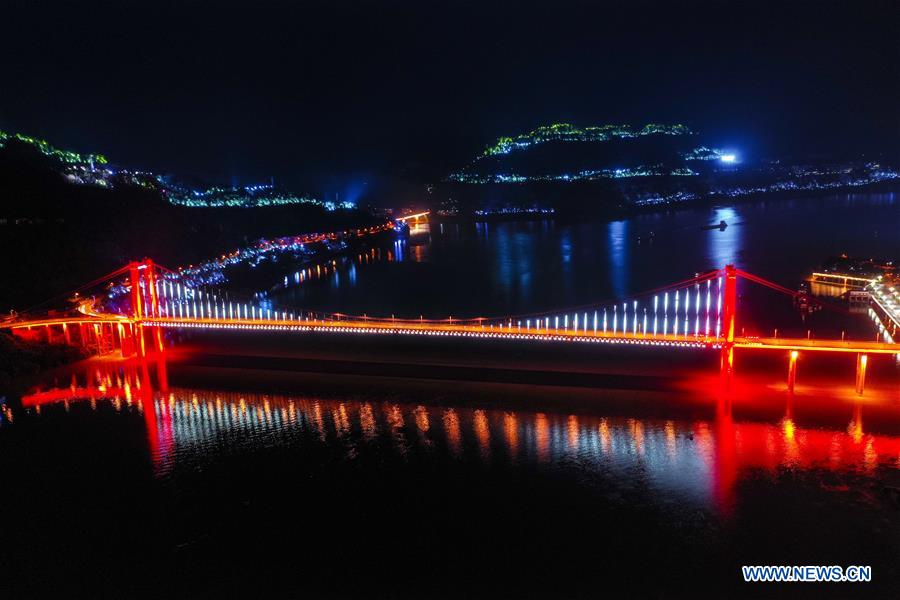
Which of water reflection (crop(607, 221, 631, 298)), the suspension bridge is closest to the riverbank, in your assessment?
the suspension bridge

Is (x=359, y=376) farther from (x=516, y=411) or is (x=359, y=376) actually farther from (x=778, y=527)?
(x=778, y=527)

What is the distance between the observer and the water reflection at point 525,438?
1132 cm

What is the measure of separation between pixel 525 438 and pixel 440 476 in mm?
2090

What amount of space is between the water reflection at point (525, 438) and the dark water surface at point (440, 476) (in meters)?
0.05

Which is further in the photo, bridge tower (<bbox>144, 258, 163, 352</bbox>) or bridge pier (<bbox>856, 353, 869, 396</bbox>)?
bridge tower (<bbox>144, 258, 163, 352</bbox>)

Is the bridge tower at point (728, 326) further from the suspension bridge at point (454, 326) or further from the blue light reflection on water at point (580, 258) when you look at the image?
the blue light reflection on water at point (580, 258)

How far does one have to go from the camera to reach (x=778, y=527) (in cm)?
962

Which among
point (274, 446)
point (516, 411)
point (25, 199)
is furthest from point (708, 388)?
point (25, 199)

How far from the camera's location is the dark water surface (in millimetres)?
9109

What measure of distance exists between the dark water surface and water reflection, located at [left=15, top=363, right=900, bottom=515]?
5 centimetres

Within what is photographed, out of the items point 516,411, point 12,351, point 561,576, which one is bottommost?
point 561,576

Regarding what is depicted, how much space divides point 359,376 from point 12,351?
30.1 ft

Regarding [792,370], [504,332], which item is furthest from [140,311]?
[792,370]

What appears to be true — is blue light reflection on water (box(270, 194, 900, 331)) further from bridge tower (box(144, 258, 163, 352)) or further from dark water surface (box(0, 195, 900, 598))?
dark water surface (box(0, 195, 900, 598))
